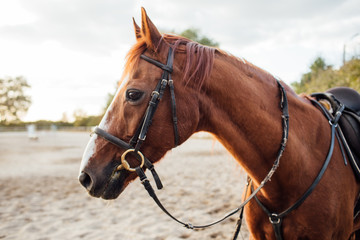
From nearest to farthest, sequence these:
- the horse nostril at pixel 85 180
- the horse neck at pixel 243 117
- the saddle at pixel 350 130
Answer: the horse nostril at pixel 85 180 < the horse neck at pixel 243 117 < the saddle at pixel 350 130

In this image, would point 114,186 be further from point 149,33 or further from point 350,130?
point 350,130

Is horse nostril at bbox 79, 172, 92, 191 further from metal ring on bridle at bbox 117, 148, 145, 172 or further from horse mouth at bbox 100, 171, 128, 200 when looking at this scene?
metal ring on bridle at bbox 117, 148, 145, 172

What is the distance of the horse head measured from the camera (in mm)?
1441

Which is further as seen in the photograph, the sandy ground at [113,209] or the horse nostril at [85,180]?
the sandy ground at [113,209]

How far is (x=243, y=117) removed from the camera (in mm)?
1541

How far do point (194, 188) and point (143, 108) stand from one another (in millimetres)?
5300

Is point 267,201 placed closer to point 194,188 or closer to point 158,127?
point 158,127

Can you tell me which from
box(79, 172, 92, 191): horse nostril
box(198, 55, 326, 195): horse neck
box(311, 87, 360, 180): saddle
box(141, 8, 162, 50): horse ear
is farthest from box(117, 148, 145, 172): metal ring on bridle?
box(311, 87, 360, 180): saddle

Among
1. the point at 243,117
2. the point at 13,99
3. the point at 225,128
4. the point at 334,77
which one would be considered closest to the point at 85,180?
the point at 225,128

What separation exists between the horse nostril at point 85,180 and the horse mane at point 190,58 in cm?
72

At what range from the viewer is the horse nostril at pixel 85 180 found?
1.41 meters

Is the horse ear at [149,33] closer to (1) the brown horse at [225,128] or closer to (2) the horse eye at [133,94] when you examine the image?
(1) the brown horse at [225,128]

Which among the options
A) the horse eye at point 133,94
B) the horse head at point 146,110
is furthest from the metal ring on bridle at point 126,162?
the horse eye at point 133,94

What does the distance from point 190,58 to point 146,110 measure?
0.46 m
